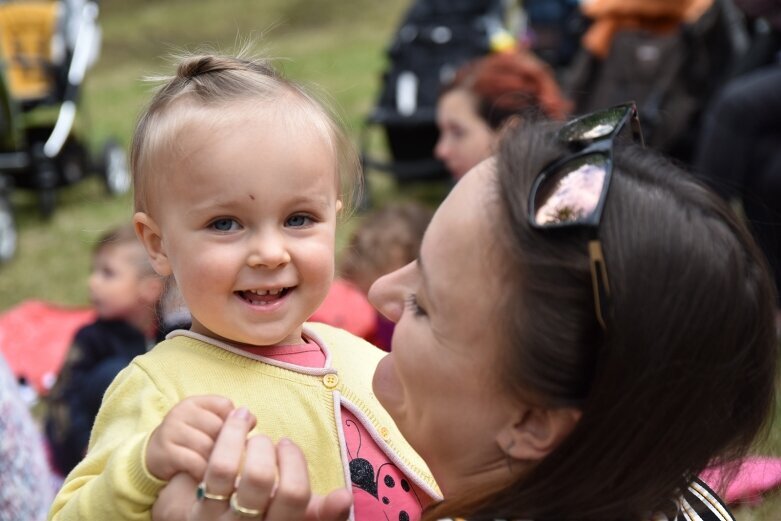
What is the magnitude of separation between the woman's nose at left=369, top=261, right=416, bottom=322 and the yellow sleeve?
343 mm

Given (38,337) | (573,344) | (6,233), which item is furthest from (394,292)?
(6,233)

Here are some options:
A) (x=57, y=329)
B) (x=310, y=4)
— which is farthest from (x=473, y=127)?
(x=310, y=4)

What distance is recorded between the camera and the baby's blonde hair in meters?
1.56

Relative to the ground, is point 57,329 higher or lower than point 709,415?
lower

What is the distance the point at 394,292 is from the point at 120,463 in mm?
443

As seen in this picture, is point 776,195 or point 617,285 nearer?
point 617,285

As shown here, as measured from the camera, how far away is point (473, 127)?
5043mm

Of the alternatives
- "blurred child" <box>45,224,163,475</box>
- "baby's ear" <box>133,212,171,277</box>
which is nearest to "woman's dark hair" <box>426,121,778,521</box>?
"baby's ear" <box>133,212,171,277</box>

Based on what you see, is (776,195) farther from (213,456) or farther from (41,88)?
(41,88)

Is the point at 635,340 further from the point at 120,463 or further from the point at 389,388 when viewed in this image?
the point at 120,463

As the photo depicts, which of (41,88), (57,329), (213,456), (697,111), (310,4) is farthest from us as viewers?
(310,4)

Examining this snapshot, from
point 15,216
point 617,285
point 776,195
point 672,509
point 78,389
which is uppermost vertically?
point 617,285

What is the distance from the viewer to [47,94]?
7.35m

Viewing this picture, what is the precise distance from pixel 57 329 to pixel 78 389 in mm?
1677
